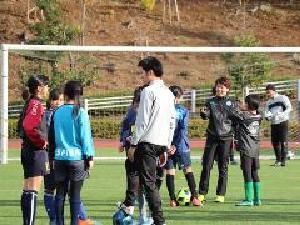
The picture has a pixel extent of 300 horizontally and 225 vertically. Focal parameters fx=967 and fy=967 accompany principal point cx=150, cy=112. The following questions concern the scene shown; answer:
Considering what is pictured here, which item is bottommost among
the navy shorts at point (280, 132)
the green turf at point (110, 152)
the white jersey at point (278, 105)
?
the green turf at point (110, 152)

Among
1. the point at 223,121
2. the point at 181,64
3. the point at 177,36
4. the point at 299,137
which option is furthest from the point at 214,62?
the point at 223,121

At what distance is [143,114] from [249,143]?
407 cm

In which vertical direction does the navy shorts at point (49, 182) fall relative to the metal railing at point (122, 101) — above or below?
above

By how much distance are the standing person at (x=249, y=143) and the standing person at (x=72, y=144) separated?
171 inches

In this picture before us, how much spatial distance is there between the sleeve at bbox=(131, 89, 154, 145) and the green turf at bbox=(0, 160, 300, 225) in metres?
2.01

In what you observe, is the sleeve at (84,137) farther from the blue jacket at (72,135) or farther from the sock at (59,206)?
the sock at (59,206)

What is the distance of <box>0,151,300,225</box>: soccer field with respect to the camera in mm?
13211

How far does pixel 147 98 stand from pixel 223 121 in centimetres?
427

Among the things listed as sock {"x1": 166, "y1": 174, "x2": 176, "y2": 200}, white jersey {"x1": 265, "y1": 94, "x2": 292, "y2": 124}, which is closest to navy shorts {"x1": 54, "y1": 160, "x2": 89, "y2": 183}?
sock {"x1": 166, "y1": 174, "x2": 176, "y2": 200}

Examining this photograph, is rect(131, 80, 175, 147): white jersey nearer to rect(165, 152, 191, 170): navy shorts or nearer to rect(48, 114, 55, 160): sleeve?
rect(48, 114, 55, 160): sleeve

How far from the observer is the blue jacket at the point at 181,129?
1463 cm

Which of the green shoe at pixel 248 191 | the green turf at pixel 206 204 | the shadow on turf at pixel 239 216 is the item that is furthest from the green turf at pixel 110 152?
the shadow on turf at pixel 239 216

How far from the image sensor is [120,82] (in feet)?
126

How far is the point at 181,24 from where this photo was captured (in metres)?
55.2
